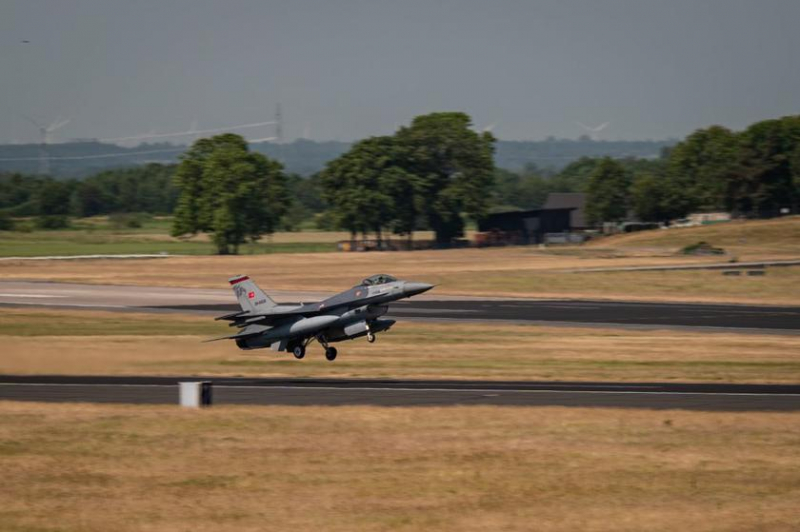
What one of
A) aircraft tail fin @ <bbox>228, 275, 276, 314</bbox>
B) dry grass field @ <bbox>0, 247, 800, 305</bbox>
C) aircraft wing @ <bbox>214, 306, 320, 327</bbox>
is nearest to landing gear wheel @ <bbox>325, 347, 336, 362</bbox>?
aircraft wing @ <bbox>214, 306, 320, 327</bbox>

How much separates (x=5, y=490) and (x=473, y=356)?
2592 cm

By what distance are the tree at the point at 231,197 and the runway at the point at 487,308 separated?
174ft

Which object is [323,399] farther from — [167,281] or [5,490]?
[167,281]

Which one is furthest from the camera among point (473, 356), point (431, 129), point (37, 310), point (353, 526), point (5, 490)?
point (431, 129)

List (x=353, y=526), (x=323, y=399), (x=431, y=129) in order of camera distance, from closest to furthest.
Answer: (x=353, y=526)
(x=323, y=399)
(x=431, y=129)

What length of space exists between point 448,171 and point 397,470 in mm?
133524

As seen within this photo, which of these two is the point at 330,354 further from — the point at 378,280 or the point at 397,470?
the point at 397,470

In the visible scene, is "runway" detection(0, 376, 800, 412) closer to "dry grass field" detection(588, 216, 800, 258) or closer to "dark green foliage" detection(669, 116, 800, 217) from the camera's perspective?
"dry grass field" detection(588, 216, 800, 258)

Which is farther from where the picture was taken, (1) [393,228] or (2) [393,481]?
(1) [393,228]

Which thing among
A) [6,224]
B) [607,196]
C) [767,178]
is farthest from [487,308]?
[6,224]

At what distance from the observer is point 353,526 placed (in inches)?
717

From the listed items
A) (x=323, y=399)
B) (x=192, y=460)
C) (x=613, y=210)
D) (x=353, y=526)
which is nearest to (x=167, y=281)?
(x=323, y=399)

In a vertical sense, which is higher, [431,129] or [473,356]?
[431,129]

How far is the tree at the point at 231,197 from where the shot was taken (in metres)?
138
